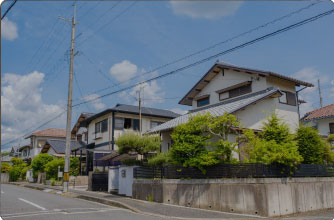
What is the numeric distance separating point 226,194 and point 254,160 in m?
A: 1.80

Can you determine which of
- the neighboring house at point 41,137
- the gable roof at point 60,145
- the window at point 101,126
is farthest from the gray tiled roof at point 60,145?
the neighboring house at point 41,137

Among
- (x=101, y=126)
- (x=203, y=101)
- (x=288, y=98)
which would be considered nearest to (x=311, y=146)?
(x=288, y=98)

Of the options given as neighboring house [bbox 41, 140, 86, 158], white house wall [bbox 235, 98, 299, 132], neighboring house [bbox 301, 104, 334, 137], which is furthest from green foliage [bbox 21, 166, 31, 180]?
neighboring house [bbox 301, 104, 334, 137]

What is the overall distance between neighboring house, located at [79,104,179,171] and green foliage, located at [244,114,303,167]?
57.7 feet

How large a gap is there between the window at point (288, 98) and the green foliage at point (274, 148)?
29.3 ft

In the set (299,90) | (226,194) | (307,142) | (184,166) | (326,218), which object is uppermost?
(299,90)

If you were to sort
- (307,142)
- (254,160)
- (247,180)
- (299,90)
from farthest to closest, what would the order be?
(299,90)
(307,142)
(254,160)
(247,180)

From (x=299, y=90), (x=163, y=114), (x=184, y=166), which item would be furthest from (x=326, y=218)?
(x=163, y=114)

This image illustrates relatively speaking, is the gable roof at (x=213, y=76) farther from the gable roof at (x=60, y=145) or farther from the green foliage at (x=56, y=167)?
the gable roof at (x=60, y=145)

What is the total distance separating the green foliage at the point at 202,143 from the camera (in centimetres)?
1200

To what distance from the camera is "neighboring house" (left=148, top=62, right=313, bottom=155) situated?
57.6 feet

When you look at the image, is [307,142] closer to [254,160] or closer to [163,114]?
[254,160]

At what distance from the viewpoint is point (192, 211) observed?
36.3 ft

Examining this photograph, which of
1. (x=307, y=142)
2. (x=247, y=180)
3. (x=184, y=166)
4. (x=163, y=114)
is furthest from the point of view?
→ (x=163, y=114)
